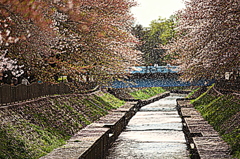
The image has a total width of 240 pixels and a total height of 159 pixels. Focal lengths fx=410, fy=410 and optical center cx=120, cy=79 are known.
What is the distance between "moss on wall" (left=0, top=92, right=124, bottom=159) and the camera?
372 inches

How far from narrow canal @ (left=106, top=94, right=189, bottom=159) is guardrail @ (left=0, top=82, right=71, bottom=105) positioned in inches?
142

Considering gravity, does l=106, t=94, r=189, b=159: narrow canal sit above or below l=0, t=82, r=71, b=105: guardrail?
below

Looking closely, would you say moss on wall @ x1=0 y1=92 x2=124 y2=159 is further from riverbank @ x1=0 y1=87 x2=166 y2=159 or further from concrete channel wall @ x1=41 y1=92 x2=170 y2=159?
concrete channel wall @ x1=41 y1=92 x2=170 y2=159

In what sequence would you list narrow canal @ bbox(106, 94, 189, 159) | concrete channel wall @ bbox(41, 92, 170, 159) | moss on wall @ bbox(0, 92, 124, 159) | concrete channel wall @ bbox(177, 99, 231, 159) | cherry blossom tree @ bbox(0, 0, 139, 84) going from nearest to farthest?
concrete channel wall @ bbox(177, 99, 231, 159), moss on wall @ bbox(0, 92, 124, 159), concrete channel wall @ bbox(41, 92, 170, 159), cherry blossom tree @ bbox(0, 0, 139, 84), narrow canal @ bbox(106, 94, 189, 159)

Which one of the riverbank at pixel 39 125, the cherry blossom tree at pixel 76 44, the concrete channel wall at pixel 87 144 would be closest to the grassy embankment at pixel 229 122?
the concrete channel wall at pixel 87 144

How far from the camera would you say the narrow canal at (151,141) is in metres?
14.7

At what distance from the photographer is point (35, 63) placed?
15.2 metres

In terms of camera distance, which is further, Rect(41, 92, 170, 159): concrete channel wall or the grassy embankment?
the grassy embankment

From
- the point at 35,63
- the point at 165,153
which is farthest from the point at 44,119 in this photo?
the point at 165,153

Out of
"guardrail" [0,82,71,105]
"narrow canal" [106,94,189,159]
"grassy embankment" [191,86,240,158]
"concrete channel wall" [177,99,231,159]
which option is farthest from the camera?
"narrow canal" [106,94,189,159]

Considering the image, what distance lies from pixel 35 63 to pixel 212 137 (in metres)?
7.07

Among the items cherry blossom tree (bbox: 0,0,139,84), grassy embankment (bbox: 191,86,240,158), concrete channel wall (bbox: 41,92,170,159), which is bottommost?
concrete channel wall (bbox: 41,92,170,159)

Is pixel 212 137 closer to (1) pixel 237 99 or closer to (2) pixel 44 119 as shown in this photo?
(1) pixel 237 99

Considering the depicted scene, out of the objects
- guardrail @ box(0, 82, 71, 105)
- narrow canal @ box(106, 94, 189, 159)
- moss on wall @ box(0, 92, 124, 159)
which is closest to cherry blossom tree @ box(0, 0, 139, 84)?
guardrail @ box(0, 82, 71, 105)
